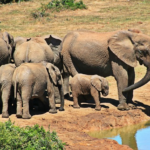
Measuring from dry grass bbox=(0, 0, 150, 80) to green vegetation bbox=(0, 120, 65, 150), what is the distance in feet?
51.2

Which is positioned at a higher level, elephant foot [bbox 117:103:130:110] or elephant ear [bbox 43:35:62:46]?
elephant ear [bbox 43:35:62:46]

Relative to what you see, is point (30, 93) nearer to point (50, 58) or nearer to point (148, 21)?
point (50, 58)

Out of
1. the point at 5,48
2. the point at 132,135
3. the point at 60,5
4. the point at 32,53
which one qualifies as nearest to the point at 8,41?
the point at 5,48

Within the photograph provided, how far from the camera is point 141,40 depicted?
1292cm

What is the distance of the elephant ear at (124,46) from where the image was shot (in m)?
13.1

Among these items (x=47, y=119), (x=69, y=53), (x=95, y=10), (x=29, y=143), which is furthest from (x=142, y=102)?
(x=95, y=10)

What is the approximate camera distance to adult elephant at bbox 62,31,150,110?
1302 cm

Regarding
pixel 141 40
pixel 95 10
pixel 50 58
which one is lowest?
pixel 95 10

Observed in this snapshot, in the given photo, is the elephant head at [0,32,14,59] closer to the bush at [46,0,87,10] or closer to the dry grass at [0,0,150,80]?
the dry grass at [0,0,150,80]

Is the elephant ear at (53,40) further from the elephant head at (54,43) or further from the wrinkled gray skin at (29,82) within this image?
the wrinkled gray skin at (29,82)

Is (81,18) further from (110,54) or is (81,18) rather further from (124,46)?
(124,46)

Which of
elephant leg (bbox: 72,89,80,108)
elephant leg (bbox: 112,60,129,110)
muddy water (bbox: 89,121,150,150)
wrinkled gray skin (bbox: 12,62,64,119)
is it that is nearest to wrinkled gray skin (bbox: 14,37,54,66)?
wrinkled gray skin (bbox: 12,62,64,119)

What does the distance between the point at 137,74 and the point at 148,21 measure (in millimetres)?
8548

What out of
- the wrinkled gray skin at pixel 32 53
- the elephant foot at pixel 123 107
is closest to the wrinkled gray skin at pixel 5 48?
the wrinkled gray skin at pixel 32 53
